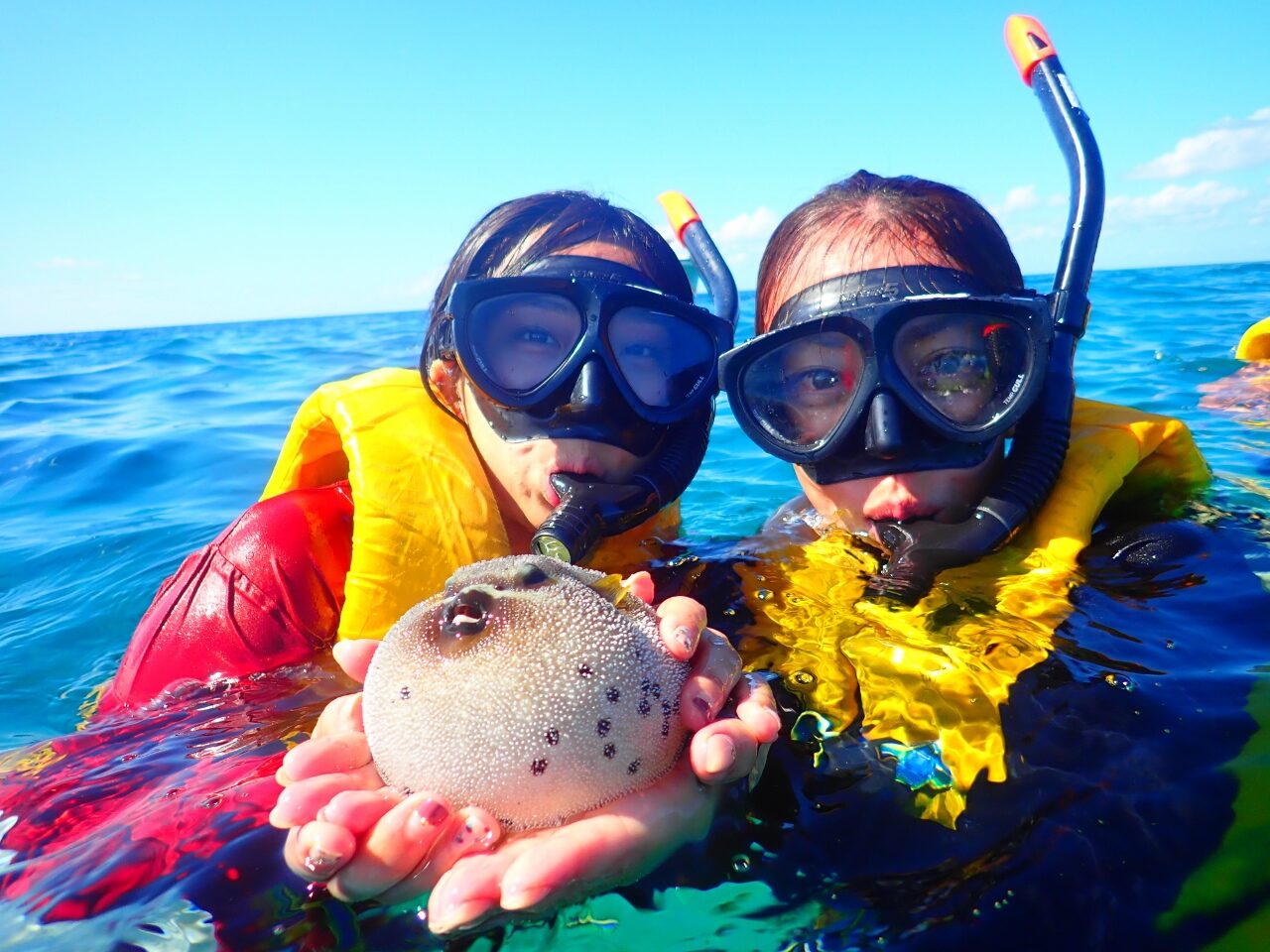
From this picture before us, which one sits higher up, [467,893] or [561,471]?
[561,471]

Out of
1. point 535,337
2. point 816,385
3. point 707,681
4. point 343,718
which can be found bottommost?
point 343,718

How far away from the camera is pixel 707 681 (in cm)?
133

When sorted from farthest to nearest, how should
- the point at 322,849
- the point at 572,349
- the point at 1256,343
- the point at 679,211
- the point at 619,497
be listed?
the point at 1256,343 < the point at 679,211 < the point at 572,349 < the point at 619,497 < the point at 322,849

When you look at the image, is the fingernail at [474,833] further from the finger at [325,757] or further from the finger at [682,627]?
the finger at [682,627]

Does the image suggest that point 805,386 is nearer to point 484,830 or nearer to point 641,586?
point 641,586

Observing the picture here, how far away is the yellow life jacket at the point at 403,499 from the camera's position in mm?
2133

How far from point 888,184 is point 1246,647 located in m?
1.70

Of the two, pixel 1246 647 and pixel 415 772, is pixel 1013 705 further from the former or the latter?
pixel 415 772

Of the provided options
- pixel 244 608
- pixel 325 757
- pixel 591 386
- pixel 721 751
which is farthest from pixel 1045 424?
pixel 244 608

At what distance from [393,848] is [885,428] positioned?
169cm

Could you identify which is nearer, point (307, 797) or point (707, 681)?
point (307, 797)

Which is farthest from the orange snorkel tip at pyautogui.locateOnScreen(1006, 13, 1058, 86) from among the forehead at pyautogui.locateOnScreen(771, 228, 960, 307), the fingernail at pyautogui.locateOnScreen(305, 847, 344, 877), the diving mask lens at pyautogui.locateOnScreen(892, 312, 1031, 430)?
the fingernail at pyautogui.locateOnScreen(305, 847, 344, 877)

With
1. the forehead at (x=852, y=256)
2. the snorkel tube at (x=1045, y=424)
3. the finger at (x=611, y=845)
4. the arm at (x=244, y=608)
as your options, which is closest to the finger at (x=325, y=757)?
the finger at (x=611, y=845)

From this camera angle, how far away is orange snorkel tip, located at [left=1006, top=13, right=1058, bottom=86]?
125 inches
